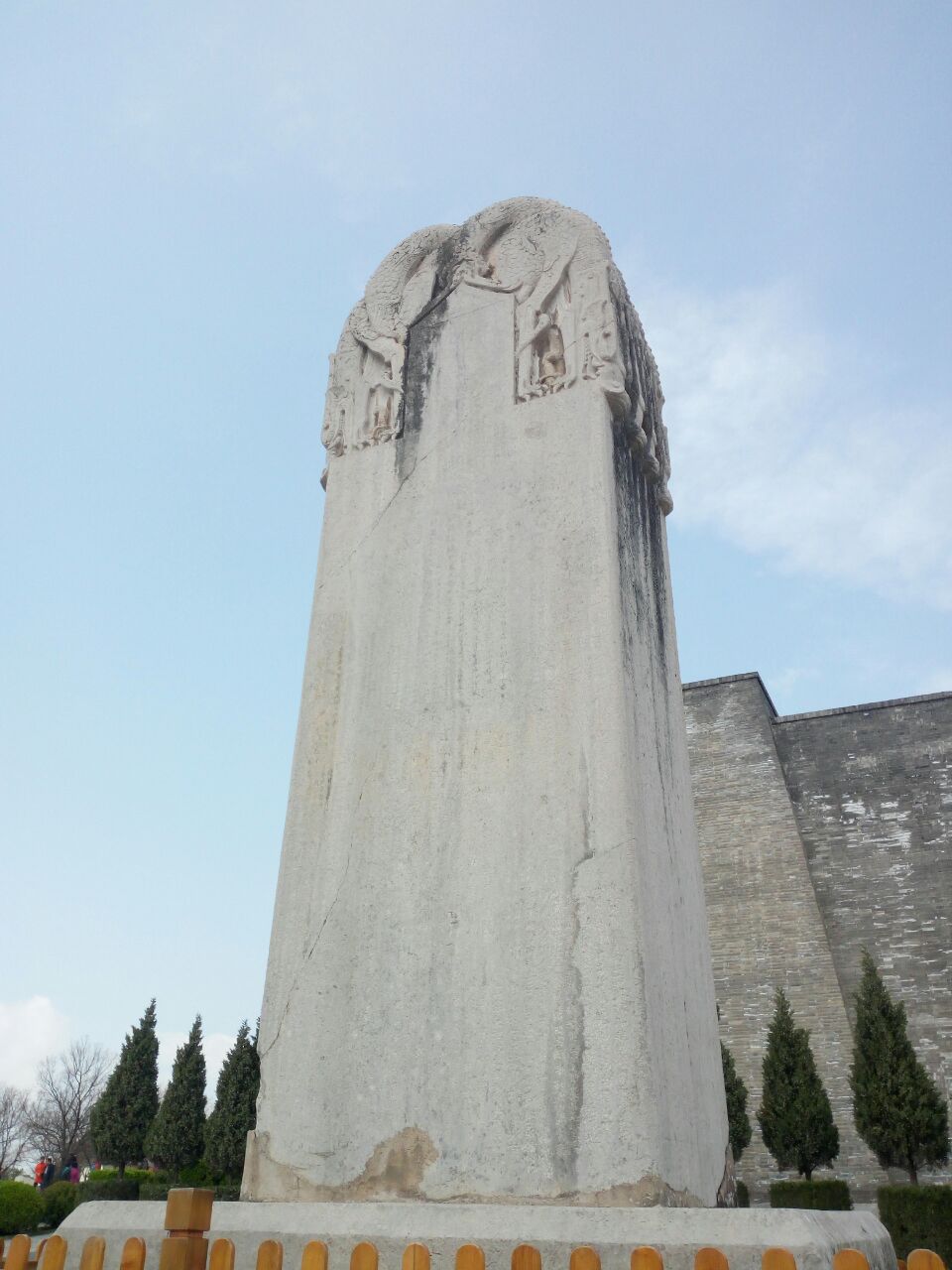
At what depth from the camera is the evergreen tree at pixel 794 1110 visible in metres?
17.8

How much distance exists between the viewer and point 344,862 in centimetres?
402

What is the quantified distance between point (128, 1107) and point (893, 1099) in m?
14.4

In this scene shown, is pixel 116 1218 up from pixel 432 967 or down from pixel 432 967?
down

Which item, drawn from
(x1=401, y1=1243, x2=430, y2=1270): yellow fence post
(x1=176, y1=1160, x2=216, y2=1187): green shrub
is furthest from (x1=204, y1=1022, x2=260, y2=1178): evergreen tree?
(x1=401, y1=1243, x2=430, y2=1270): yellow fence post

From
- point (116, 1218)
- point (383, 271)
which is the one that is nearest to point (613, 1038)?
point (116, 1218)

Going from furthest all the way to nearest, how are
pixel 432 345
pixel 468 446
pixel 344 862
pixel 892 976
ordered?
pixel 892 976 → pixel 432 345 → pixel 468 446 → pixel 344 862

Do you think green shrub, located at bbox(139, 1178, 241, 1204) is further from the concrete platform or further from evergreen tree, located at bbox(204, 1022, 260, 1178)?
the concrete platform

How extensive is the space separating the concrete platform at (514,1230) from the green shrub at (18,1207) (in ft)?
47.4

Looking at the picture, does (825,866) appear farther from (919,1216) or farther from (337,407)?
(337,407)

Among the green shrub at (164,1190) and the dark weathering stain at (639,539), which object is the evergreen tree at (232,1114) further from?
the dark weathering stain at (639,539)

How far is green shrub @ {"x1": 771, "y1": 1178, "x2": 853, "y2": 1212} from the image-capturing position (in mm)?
16641

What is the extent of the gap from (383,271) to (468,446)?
1500mm

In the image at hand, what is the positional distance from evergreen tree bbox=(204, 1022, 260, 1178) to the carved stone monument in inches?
638

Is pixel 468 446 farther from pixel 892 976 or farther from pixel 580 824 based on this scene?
pixel 892 976
